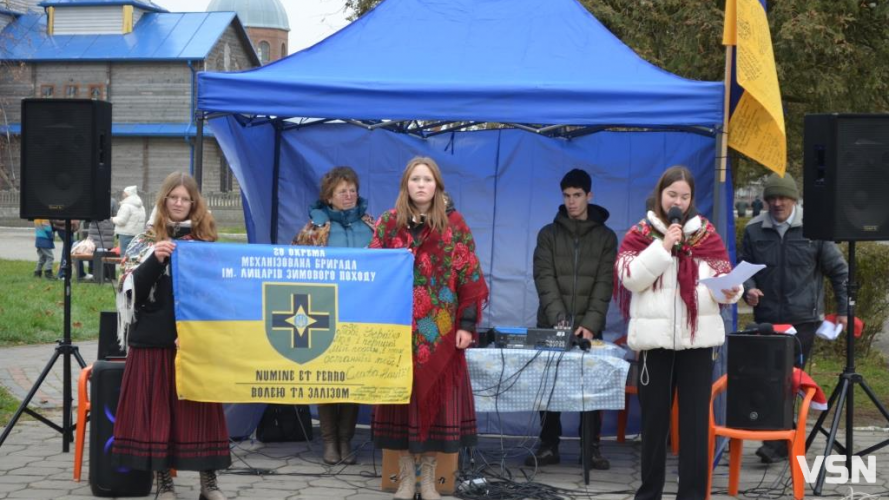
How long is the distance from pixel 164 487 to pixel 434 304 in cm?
169

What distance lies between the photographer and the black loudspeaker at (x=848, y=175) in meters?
6.35

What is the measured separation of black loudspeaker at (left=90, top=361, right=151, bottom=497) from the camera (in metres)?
6.10

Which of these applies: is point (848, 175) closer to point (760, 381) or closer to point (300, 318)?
point (760, 381)

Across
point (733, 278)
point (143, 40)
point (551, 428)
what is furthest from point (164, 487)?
point (143, 40)

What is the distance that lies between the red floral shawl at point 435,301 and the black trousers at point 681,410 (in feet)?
3.34

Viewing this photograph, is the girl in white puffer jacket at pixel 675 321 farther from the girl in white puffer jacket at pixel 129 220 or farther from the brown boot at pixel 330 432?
the girl in white puffer jacket at pixel 129 220

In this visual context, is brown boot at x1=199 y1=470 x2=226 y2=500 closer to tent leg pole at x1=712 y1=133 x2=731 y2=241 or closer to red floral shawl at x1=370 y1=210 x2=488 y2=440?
red floral shawl at x1=370 y1=210 x2=488 y2=440

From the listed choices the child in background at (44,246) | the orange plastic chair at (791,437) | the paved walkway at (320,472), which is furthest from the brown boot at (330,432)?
the child in background at (44,246)

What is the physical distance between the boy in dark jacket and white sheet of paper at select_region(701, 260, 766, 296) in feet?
4.86

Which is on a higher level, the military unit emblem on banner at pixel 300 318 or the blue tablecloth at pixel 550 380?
the military unit emblem on banner at pixel 300 318

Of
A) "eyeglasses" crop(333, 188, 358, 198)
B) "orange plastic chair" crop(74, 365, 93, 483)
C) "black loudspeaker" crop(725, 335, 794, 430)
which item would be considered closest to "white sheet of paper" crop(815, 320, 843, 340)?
"black loudspeaker" crop(725, 335, 794, 430)

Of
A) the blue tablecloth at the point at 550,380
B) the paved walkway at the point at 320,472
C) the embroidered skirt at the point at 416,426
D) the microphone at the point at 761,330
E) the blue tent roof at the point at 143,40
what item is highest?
the blue tent roof at the point at 143,40

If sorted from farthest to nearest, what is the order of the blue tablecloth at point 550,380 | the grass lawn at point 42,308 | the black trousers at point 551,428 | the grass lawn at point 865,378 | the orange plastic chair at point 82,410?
the grass lawn at point 42,308 → the grass lawn at point 865,378 → the black trousers at point 551,428 → the blue tablecloth at point 550,380 → the orange plastic chair at point 82,410

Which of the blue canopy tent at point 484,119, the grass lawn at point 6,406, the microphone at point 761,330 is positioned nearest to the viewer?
the microphone at point 761,330
